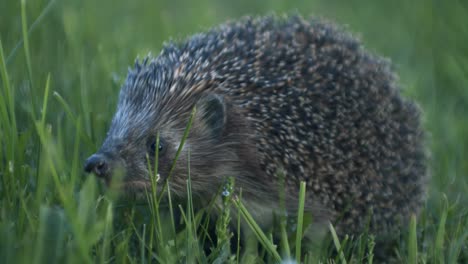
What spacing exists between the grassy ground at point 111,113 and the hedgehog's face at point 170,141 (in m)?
0.24

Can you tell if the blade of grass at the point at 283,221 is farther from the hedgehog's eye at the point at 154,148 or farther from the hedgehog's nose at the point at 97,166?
the hedgehog's nose at the point at 97,166

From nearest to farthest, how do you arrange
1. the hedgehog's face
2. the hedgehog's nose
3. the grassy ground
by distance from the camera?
the grassy ground, the hedgehog's nose, the hedgehog's face

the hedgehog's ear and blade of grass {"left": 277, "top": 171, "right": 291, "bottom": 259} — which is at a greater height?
the hedgehog's ear

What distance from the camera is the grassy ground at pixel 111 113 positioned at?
3.25 m

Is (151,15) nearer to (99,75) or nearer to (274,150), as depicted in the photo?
(99,75)

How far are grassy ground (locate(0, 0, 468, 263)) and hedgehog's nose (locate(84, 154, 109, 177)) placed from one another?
0.63 feet

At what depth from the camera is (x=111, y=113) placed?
562 centimetres

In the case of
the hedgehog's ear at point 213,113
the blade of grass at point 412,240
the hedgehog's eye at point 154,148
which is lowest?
the blade of grass at point 412,240

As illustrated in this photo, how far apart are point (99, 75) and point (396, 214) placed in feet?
10.3

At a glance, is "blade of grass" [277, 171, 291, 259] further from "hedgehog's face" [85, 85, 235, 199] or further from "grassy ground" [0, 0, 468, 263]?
"hedgehog's face" [85, 85, 235, 199]

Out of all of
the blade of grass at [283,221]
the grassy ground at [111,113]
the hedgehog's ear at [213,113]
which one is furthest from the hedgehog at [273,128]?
the grassy ground at [111,113]

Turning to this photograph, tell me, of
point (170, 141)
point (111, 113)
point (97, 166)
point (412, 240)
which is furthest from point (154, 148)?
point (412, 240)

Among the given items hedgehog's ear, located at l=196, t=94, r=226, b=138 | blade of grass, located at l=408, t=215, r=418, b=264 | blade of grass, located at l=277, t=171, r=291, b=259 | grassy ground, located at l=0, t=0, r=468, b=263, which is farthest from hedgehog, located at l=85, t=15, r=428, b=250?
blade of grass, located at l=408, t=215, r=418, b=264

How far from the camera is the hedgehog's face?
4.38 meters
